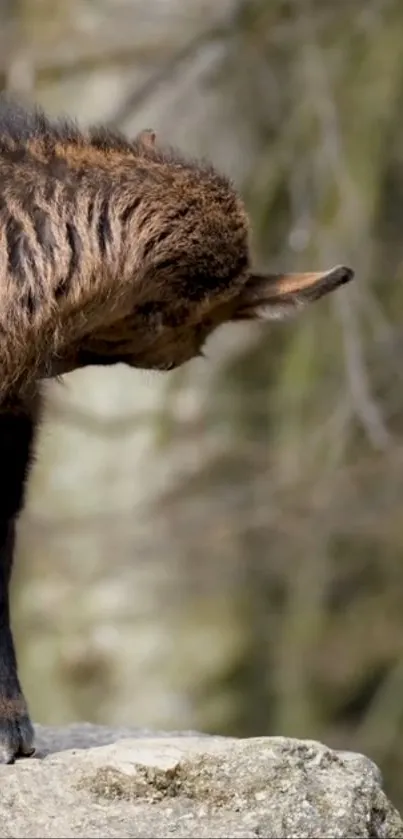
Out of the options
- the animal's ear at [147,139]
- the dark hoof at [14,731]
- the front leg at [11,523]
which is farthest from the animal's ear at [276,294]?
the dark hoof at [14,731]

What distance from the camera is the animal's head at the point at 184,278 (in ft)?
11.6

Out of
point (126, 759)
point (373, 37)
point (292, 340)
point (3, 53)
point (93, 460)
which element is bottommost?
point (93, 460)

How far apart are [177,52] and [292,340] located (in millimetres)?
1563

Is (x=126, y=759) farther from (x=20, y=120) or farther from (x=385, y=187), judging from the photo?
(x=385, y=187)

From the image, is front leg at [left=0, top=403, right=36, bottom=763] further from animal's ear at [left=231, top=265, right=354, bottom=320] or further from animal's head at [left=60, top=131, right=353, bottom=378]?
animal's ear at [left=231, top=265, right=354, bottom=320]

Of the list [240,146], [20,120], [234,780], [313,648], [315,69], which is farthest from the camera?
[313,648]

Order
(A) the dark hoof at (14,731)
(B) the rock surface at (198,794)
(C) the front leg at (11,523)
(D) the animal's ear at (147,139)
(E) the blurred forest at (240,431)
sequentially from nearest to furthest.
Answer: (B) the rock surface at (198,794), (A) the dark hoof at (14,731), (C) the front leg at (11,523), (D) the animal's ear at (147,139), (E) the blurred forest at (240,431)

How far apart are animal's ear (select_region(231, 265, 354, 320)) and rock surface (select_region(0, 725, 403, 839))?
104 centimetres

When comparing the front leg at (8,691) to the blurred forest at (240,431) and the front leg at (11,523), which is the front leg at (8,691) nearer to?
the front leg at (11,523)

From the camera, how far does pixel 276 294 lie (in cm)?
380

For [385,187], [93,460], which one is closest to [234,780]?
[93,460]

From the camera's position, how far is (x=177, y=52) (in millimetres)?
6473

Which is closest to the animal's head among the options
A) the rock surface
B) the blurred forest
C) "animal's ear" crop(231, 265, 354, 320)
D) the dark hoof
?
"animal's ear" crop(231, 265, 354, 320)

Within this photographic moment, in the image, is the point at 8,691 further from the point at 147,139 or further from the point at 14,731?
the point at 147,139
